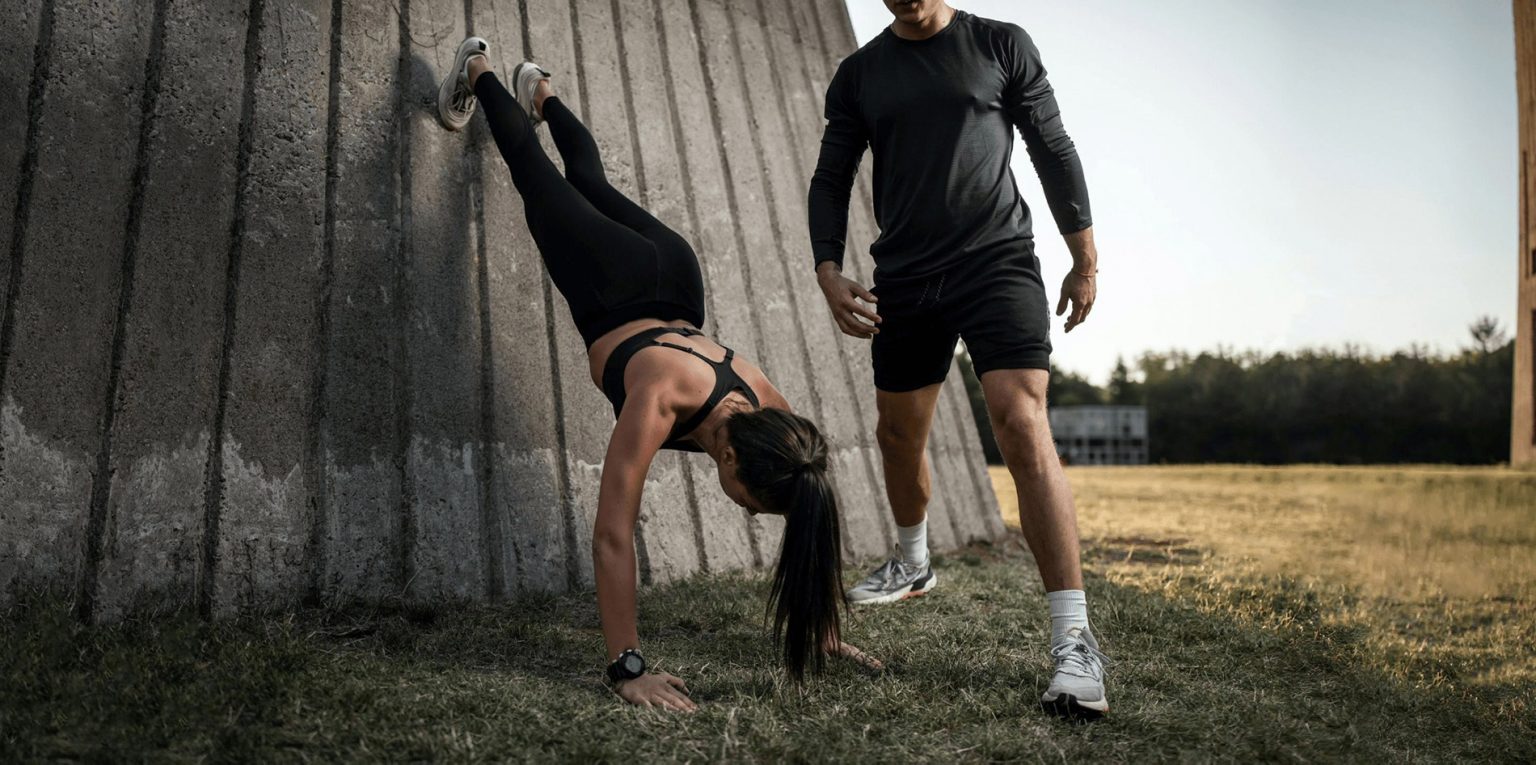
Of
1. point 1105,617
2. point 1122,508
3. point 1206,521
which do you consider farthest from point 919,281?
point 1122,508

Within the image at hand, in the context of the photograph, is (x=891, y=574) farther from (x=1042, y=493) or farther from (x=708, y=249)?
(x=708, y=249)

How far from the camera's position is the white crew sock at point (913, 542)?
11.4 feet

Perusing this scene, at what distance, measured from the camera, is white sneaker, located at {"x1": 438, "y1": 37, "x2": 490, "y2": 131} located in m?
3.49

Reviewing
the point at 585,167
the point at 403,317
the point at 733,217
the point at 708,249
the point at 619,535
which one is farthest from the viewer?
the point at 733,217

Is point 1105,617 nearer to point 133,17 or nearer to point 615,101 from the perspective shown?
point 615,101

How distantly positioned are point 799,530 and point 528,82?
219 centimetres

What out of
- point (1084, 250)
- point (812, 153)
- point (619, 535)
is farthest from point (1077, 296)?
point (812, 153)

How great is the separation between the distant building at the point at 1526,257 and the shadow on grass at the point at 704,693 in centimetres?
1376

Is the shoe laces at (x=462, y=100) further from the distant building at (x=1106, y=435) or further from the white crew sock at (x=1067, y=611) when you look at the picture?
the distant building at (x=1106, y=435)

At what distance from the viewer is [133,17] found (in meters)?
2.95

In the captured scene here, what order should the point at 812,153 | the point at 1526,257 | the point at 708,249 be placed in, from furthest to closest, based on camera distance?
the point at 1526,257 → the point at 812,153 → the point at 708,249

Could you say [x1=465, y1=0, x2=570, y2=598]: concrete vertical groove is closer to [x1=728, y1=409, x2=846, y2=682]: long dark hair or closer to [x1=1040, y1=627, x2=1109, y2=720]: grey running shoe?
[x1=728, y1=409, x2=846, y2=682]: long dark hair

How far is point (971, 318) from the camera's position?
2.71 metres

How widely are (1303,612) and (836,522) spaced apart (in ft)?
7.42
